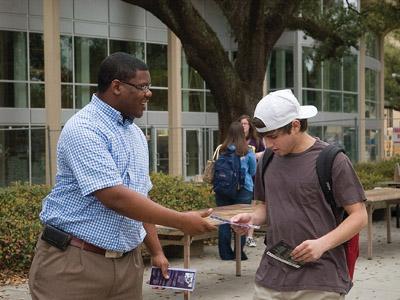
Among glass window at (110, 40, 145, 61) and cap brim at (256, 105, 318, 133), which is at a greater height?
glass window at (110, 40, 145, 61)

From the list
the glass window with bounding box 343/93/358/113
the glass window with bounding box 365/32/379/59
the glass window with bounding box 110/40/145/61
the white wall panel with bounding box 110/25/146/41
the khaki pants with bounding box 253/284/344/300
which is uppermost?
the glass window with bounding box 365/32/379/59

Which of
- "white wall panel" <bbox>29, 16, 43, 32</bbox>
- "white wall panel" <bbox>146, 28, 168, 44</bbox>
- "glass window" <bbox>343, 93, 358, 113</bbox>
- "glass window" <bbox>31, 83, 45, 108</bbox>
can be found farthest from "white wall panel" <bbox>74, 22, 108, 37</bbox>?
"glass window" <bbox>343, 93, 358, 113</bbox>

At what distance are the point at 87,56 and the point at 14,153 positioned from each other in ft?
16.8

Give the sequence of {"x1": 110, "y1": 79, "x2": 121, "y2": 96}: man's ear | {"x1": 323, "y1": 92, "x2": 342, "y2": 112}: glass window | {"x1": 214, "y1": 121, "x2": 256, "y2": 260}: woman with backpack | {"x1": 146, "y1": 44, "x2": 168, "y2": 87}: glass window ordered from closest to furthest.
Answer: {"x1": 110, "y1": 79, "x2": 121, "y2": 96}: man's ear, {"x1": 214, "y1": 121, "x2": 256, "y2": 260}: woman with backpack, {"x1": 146, "y1": 44, "x2": 168, "y2": 87}: glass window, {"x1": 323, "y1": 92, "x2": 342, "y2": 112}: glass window

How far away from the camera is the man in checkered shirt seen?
3242mm

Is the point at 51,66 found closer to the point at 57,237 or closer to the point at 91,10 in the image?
the point at 91,10

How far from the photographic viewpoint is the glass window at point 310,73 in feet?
109

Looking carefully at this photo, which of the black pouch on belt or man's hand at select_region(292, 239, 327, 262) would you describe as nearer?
the black pouch on belt

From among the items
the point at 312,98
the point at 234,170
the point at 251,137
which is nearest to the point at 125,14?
the point at 312,98

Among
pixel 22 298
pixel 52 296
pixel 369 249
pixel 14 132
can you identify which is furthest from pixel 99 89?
pixel 14 132

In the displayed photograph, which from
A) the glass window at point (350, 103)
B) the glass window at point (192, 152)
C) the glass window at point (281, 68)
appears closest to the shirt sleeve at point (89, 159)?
the glass window at point (192, 152)

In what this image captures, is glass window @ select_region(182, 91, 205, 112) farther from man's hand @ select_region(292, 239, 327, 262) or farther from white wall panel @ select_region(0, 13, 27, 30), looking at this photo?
man's hand @ select_region(292, 239, 327, 262)

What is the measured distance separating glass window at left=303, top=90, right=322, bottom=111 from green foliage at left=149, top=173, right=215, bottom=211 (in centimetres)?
2275

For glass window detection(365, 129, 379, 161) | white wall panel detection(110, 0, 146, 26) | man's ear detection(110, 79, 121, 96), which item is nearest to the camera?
man's ear detection(110, 79, 121, 96)
